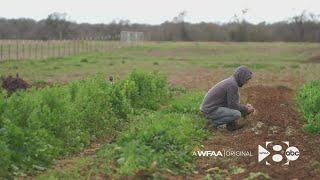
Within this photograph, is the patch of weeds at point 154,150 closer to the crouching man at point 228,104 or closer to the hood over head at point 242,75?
the crouching man at point 228,104

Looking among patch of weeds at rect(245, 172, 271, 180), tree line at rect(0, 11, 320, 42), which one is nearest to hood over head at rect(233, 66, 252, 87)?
patch of weeds at rect(245, 172, 271, 180)

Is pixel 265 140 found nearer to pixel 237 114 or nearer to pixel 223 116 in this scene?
pixel 237 114

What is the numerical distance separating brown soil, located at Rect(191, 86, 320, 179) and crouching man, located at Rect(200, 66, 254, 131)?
214 millimetres

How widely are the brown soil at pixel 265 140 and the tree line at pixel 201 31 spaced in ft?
196

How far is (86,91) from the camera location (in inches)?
423

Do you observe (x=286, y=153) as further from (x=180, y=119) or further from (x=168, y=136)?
(x=180, y=119)

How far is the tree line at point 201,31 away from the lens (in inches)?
3022

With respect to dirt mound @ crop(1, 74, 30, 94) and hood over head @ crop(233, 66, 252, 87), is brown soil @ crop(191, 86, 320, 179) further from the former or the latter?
dirt mound @ crop(1, 74, 30, 94)

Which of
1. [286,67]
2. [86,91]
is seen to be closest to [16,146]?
[86,91]

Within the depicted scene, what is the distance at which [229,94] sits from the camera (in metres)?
10.9

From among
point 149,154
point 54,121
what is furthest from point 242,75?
point 54,121

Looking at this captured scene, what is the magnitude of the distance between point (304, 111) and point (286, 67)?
1874cm

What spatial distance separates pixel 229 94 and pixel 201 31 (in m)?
72.9

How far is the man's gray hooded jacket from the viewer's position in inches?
427
